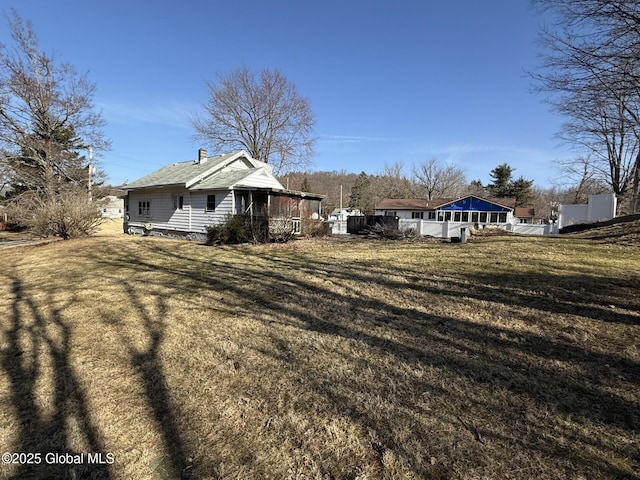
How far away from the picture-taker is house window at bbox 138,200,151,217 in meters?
21.8

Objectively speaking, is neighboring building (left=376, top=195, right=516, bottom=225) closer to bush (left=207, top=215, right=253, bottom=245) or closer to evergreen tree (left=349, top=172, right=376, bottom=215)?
evergreen tree (left=349, top=172, right=376, bottom=215)

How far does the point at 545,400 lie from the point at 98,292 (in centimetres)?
684

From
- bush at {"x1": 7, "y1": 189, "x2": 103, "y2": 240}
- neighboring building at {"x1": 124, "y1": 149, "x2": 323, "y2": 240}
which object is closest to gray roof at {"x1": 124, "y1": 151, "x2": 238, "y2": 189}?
neighboring building at {"x1": 124, "y1": 149, "x2": 323, "y2": 240}

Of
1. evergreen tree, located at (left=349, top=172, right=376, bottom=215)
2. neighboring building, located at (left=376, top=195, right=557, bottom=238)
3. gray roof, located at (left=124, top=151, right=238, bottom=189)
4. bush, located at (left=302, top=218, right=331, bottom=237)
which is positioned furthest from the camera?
evergreen tree, located at (left=349, top=172, right=376, bottom=215)

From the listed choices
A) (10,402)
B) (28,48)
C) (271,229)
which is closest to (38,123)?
(28,48)

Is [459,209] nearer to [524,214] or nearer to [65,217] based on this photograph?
[524,214]

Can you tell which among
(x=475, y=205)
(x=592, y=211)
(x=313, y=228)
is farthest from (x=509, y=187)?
(x=313, y=228)

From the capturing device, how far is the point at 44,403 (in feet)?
9.09

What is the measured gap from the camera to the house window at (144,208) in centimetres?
2175

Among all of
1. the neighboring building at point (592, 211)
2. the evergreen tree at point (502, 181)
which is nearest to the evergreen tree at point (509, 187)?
the evergreen tree at point (502, 181)

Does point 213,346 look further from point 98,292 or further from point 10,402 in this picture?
point 98,292

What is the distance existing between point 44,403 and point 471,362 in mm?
3783

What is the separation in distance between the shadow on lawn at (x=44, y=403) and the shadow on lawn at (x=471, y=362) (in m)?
0.51

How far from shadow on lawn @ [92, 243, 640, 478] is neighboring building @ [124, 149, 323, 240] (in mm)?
9201
